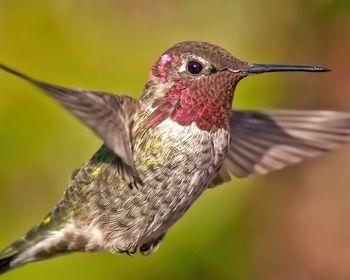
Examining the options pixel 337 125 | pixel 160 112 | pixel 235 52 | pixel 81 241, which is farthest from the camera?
pixel 235 52

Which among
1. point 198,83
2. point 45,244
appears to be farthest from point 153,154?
point 45,244

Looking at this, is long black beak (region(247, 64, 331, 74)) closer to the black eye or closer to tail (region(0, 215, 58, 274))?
the black eye

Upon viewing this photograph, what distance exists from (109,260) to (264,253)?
1029 millimetres

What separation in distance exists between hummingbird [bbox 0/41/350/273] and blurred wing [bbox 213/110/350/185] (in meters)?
0.50

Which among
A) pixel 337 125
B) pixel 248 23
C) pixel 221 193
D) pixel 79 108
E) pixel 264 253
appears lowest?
pixel 264 253

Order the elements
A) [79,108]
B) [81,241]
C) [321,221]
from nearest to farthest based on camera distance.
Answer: [79,108] < [81,241] < [321,221]

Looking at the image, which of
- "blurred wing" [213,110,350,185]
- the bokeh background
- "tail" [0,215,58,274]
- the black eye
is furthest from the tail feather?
the black eye

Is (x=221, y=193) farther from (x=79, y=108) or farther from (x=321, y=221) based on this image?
(x=79, y=108)

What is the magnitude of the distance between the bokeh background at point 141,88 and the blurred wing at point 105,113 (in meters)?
1.35

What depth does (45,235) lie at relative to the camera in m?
2.95

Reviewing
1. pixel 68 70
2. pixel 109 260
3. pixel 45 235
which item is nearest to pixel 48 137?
pixel 68 70

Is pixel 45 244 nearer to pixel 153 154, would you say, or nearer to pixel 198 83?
pixel 153 154

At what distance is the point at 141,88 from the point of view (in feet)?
13.3

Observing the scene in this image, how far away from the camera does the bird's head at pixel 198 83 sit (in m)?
2.49
